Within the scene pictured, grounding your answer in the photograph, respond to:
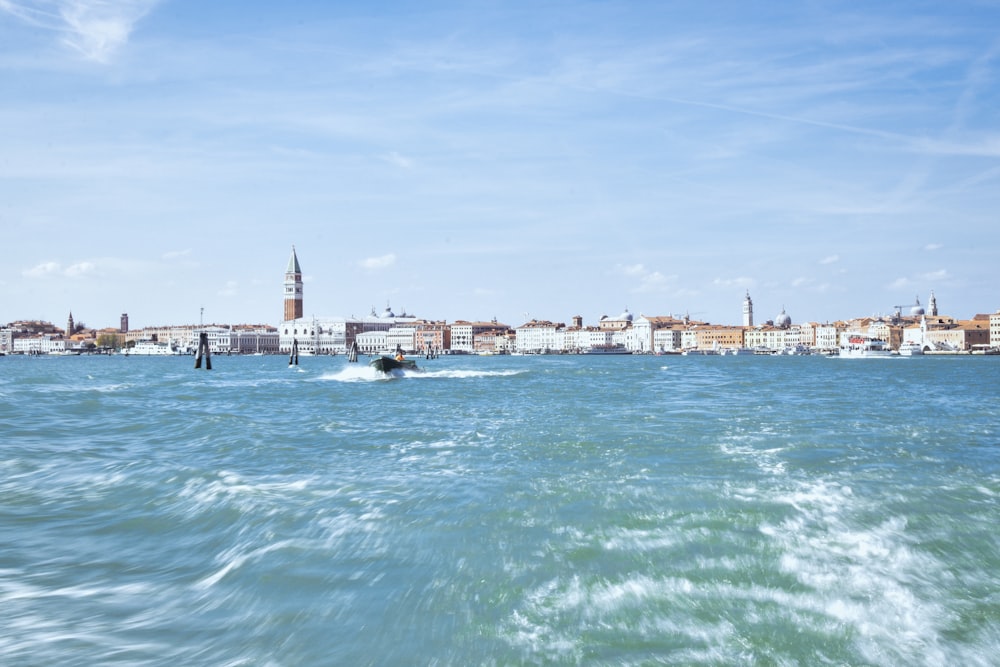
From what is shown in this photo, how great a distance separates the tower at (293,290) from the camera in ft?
519

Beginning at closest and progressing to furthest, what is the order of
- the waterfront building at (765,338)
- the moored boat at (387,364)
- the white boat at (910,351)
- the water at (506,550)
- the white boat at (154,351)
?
the water at (506,550) → the moored boat at (387,364) → the white boat at (910,351) → the white boat at (154,351) → the waterfront building at (765,338)

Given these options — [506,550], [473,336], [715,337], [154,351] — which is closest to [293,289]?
[154,351]

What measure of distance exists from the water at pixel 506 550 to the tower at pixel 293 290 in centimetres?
14982

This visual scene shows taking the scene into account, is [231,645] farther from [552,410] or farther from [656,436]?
[552,410]

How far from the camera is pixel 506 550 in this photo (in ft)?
19.4

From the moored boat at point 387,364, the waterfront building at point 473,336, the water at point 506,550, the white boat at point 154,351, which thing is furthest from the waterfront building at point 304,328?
the water at point 506,550

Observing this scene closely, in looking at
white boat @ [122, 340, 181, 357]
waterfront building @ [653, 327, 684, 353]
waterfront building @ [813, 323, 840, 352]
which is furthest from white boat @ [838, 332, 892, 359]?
white boat @ [122, 340, 181, 357]

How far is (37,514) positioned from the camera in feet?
24.8

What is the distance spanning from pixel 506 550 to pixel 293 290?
520 feet

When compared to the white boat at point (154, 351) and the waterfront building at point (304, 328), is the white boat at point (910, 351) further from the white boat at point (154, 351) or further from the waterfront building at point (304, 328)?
the white boat at point (154, 351)

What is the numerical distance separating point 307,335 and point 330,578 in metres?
155

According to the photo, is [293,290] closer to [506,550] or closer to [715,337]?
[715,337]

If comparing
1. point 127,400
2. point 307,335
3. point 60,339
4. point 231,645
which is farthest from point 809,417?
point 60,339

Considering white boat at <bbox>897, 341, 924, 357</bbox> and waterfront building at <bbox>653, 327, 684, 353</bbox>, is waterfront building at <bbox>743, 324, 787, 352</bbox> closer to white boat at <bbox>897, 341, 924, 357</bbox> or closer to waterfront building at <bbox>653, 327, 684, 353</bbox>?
waterfront building at <bbox>653, 327, 684, 353</bbox>
